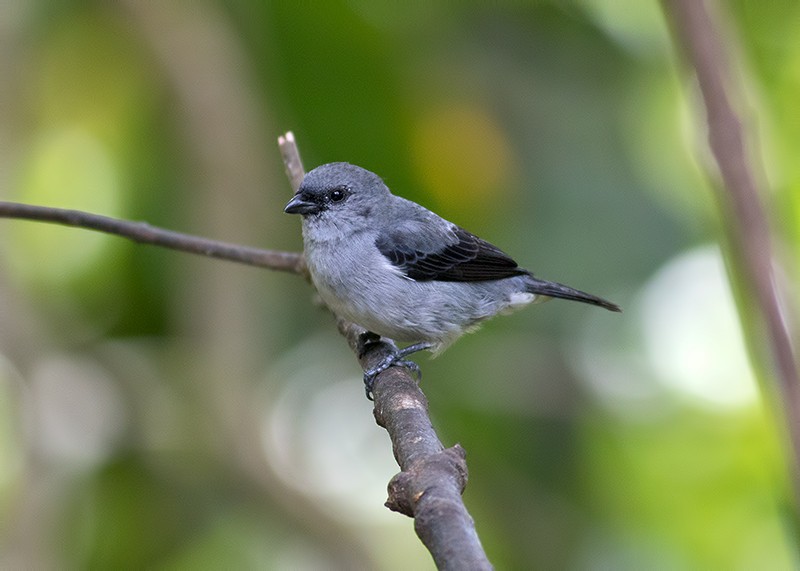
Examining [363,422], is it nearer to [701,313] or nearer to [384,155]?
[384,155]

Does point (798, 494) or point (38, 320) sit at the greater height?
point (38, 320)

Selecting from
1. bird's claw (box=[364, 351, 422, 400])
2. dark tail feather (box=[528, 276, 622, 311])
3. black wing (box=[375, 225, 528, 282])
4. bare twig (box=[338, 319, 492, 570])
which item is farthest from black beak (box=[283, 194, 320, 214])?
bare twig (box=[338, 319, 492, 570])

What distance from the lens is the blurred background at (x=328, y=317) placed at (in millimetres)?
4508

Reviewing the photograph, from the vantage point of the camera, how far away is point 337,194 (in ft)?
14.5

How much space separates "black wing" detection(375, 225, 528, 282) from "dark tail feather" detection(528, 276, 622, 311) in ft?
0.33

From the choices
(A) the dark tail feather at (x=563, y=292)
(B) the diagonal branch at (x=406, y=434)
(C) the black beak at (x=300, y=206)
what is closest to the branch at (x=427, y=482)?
(B) the diagonal branch at (x=406, y=434)

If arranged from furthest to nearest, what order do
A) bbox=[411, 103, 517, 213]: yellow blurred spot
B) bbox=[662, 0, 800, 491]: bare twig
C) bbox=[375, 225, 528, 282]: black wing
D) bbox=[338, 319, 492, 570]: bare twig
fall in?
bbox=[411, 103, 517, 213]: yellow blurred spot
bbox=[375, 225, 528, 282]: black wing
bbox=[338, 319, 492, 570]: bare twig
bbox=[662, 0, 800, 491]: bare twig

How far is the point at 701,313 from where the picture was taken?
465 cm

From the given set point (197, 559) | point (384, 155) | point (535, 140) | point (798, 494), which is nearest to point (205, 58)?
point (384, 155)

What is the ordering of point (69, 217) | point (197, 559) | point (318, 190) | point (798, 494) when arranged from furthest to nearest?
1. point (197, 559)
2. point (318, 190)
3. point (69, 217)
4. point (798, 494)

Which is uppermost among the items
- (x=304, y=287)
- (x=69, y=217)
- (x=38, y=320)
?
(x=304, y=287)

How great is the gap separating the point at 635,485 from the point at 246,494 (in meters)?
1.99

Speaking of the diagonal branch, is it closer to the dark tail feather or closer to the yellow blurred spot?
the dark tail feather

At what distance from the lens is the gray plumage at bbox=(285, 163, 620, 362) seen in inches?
163
